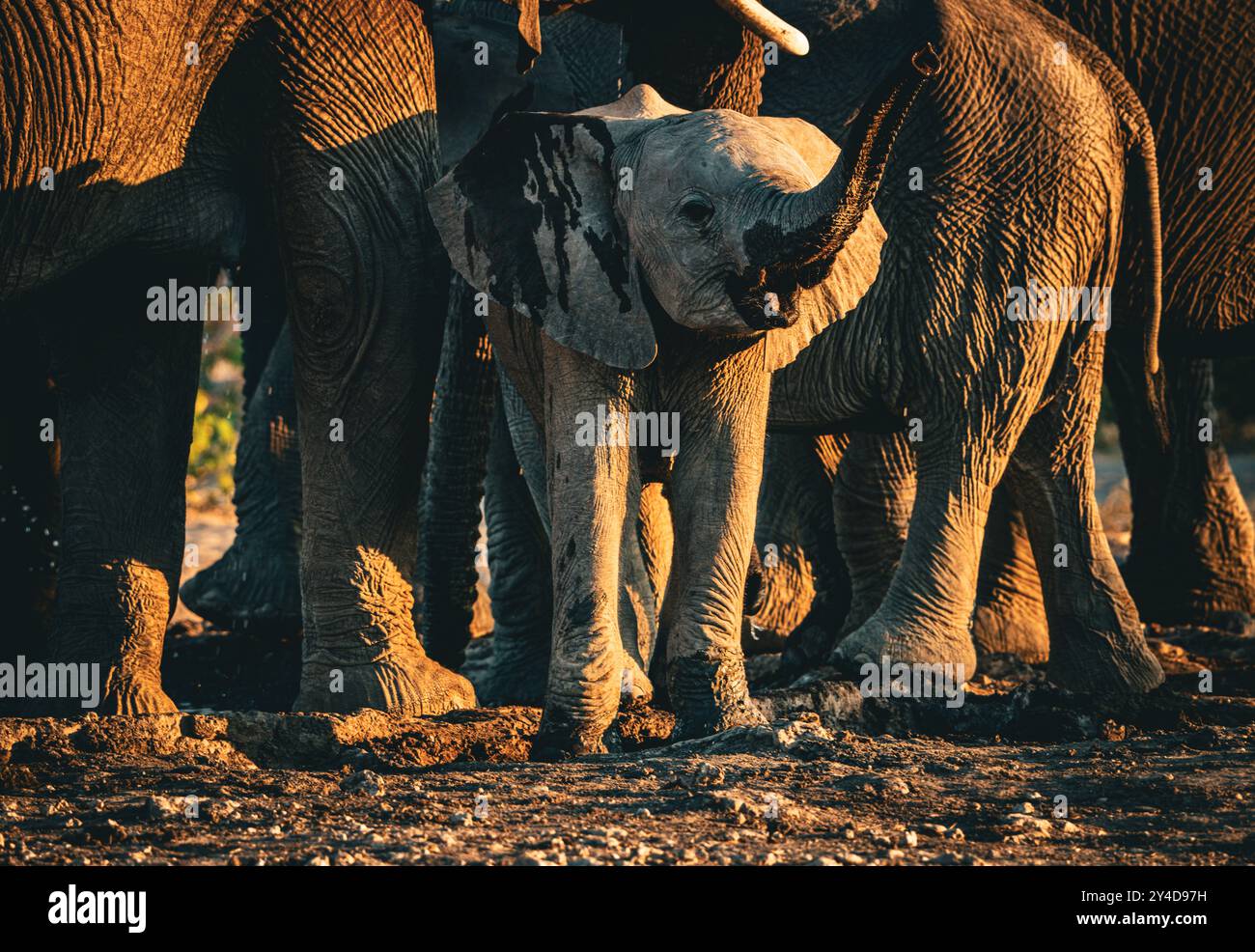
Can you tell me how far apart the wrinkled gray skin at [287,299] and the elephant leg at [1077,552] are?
2.07m

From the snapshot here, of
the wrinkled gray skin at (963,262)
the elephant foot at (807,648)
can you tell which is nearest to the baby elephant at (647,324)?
the wrinkled gray skin at (963,262)

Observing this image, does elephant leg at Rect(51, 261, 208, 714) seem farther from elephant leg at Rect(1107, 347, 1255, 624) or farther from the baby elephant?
elephant leg at Rect(1107, 347, 1255, 624)

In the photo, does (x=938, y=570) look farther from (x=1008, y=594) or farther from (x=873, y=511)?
(x=1008, y=594)

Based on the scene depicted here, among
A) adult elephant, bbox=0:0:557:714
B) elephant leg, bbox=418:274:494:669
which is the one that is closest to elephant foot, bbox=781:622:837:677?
elephant leg, bbox=418:274:494:669

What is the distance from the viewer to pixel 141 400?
793 cm

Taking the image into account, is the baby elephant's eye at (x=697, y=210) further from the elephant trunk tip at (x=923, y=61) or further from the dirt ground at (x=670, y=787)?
the dirt ground at (x=670, y=787)

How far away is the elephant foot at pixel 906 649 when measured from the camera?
8242mm

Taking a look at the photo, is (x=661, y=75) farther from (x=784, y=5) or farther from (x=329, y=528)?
(x=329, y=528)

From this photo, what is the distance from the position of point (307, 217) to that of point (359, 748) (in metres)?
1.55

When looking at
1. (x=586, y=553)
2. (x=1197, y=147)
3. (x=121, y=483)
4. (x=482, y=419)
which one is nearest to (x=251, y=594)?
(x=482, y=419)

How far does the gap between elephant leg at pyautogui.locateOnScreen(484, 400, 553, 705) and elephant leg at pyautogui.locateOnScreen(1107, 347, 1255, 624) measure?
2.66 m

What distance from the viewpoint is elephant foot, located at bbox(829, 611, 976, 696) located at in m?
8.24

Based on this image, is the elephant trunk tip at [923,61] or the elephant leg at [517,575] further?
the elephant leg at [517,575]

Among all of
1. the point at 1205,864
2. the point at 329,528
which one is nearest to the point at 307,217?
the point at 329,528
